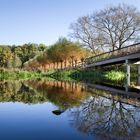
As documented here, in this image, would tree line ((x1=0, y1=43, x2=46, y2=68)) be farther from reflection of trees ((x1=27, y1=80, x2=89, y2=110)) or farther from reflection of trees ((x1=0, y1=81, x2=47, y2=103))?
reflection of trees ((x1=0, y1=81, x2=47, y2=103))

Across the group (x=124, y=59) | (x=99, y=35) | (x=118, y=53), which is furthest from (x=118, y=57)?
(x=99, y=35)

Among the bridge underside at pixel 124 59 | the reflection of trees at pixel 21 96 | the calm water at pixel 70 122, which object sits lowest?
the calm water at pixel 70 122

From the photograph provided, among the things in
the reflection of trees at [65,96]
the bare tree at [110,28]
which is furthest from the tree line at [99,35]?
the reflection of trees at [65,96]

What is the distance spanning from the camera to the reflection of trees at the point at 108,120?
23.0ft

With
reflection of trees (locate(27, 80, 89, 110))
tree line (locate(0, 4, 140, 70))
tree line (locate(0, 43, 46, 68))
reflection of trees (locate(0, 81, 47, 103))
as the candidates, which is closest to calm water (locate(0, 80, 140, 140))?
reflection of trees (locate(27, 80, 89, 110))

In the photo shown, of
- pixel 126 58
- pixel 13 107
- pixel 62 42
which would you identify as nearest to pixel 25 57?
pixel 62 42

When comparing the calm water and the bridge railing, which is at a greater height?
the bridge railing

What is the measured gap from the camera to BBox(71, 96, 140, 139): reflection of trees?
7.02 metres

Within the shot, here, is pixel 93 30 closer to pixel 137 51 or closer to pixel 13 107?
pixel 137 51

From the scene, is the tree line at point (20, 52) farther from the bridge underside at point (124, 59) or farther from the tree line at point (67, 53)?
the bridge underside at point (124, 59)

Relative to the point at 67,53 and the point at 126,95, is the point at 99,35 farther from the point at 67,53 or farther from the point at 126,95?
the point at 126,95

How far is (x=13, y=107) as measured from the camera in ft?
37.8

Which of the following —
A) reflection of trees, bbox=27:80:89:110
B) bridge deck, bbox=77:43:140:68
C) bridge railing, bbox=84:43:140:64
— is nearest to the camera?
reflection of trees, bbox=27:80:89:110

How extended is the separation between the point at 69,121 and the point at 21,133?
169 cm
